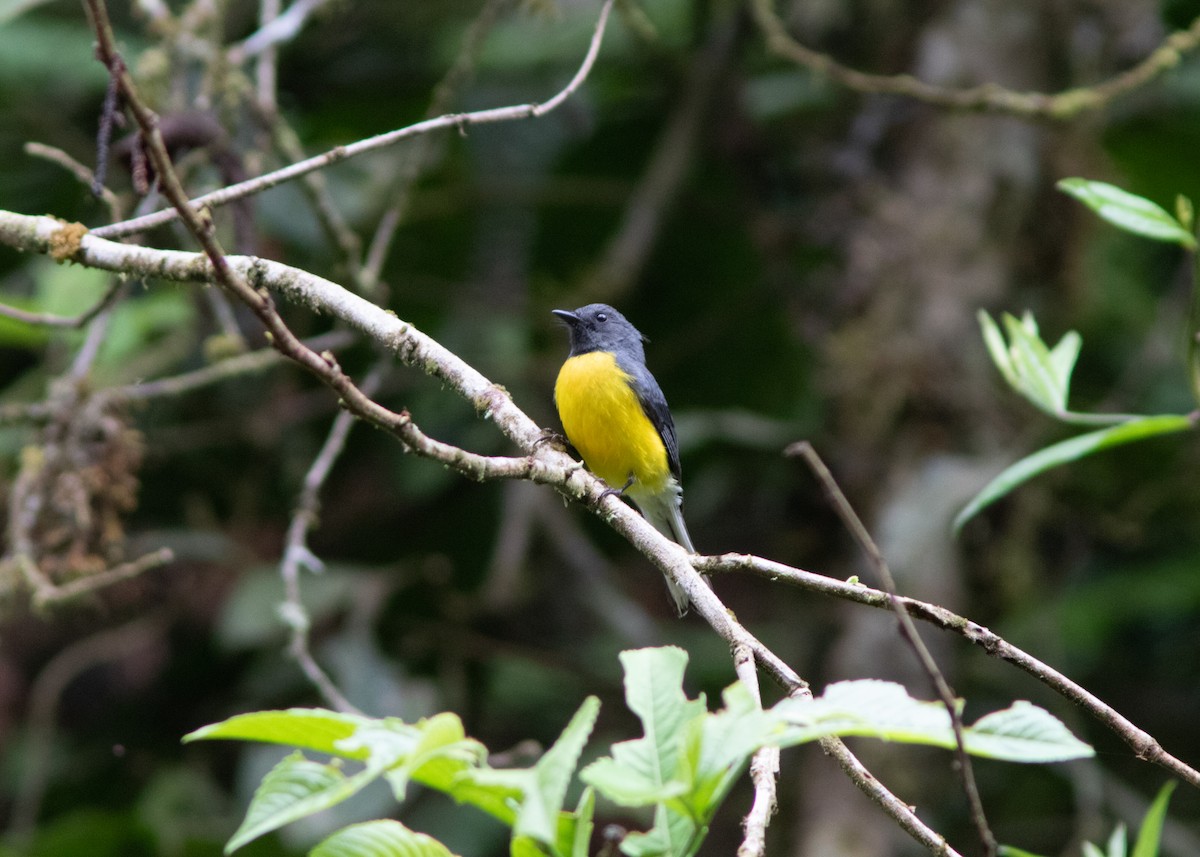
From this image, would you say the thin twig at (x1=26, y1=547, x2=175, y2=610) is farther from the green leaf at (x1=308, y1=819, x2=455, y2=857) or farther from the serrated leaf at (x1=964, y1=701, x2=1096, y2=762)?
the serrated leaf at (x1=964, y1=701, x2=1096, y2=762)

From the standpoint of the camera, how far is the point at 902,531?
5.00m

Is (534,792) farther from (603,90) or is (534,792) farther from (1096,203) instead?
(603,90)

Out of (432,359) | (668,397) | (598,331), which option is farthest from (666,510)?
(432,359)

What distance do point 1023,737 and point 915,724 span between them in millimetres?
164

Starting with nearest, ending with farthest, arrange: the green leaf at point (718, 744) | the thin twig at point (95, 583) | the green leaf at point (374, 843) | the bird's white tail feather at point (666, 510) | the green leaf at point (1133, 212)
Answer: the green leaf at point (718, 744), the green leaf at point (374, 843), the green leaf at point (1133, 212), the thin twig at point (95, 583), the bird's white tail feather at point (666, 510)

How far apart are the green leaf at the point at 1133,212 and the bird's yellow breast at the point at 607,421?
2796mm

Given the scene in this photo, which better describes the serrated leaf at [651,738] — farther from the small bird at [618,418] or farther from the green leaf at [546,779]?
the small bird at [618,418]

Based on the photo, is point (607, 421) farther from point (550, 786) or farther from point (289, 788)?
point (550, 786)

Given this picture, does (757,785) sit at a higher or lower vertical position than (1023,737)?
lower

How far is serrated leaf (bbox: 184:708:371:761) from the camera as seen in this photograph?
1.19m

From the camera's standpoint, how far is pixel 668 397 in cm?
662

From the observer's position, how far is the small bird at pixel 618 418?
15.5 feet

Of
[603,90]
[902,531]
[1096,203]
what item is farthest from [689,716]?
[603,90]

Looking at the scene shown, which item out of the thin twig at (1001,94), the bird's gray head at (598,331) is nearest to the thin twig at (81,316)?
the bird's gray head at (598,331)
